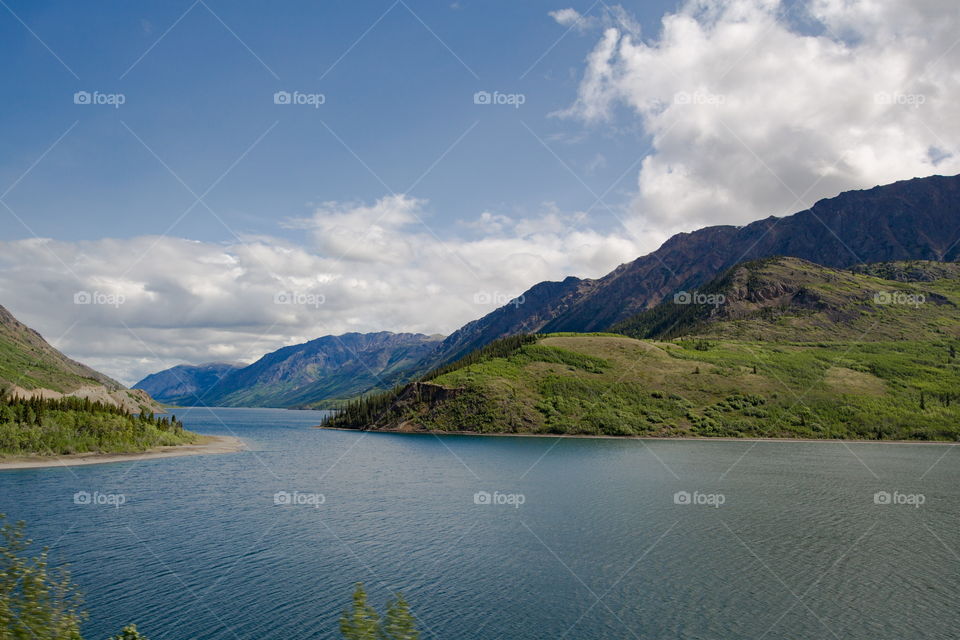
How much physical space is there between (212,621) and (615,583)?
26.7 metres

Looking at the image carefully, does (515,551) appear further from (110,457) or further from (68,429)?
(68,429)

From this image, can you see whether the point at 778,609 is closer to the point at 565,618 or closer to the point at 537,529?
the point at 565,618

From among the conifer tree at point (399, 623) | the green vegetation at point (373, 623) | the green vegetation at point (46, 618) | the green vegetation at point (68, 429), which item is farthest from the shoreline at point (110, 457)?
the conifer tree at point (399, 623)

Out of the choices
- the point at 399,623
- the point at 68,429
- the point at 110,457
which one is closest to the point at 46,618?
the point at 399,623

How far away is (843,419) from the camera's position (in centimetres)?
16425

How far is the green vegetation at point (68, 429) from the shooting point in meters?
97.4

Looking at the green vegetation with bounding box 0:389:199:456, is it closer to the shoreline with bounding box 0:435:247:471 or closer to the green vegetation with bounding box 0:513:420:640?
the shoreline with bounding box 0:435:247:471

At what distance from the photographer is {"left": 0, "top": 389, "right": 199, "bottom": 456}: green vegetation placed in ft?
319

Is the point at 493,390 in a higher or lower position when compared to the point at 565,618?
higher

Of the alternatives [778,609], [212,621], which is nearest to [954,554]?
[778,609]

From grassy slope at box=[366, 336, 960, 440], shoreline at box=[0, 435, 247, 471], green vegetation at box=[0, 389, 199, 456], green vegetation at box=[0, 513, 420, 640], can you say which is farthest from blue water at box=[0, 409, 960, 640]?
grassy slope at box=[366, 336, 960, 440]

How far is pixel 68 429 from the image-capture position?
10575cm

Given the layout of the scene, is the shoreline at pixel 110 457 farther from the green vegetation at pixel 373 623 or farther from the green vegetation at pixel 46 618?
the green vegetation at pixel 373 623

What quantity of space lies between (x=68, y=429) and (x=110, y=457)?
9.62m
